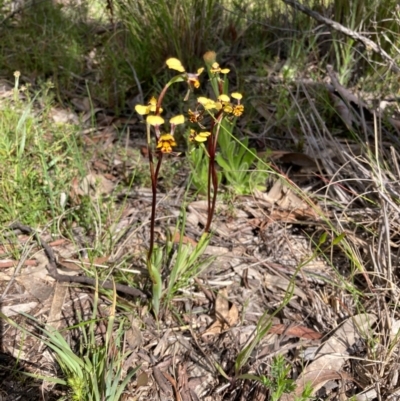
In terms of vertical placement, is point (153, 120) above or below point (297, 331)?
above

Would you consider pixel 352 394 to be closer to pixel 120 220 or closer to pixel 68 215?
pixel 120 220

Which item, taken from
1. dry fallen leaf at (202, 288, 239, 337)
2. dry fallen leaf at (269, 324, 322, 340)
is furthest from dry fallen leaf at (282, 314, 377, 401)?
dry fallen leaf at (202, 288, 239, 337)

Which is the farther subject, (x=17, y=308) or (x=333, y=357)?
(x=17, y=308)

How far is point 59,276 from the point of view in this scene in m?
1.46

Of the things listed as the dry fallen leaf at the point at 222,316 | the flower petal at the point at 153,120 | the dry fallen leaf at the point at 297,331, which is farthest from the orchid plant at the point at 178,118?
the dry fallen leaf at the point at 297,331

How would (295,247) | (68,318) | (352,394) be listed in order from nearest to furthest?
(352,394), (68,318), (295,247)

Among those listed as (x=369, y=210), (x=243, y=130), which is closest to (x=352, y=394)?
(x=369, y=210)

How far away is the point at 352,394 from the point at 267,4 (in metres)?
2.58

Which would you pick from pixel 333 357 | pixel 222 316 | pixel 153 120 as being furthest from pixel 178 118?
pixel 333 357

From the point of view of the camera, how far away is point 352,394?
1.22 m

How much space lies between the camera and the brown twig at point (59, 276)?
1.39m

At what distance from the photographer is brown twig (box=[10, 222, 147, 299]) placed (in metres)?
1.39

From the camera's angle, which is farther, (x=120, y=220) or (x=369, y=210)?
(x=120, y=220)

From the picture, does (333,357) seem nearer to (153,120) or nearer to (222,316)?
(222,316)
